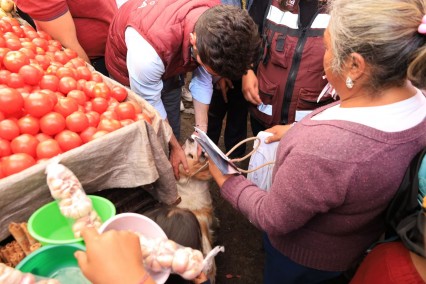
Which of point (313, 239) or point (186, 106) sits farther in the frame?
point (186, 106)

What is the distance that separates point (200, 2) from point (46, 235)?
4.83 ft

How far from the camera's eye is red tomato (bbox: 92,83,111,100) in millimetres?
1700

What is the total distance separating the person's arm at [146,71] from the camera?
6.05ft

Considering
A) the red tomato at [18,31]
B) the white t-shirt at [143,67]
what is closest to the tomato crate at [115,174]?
the white t-shirt at [143,67]

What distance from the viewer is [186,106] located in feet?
14.6

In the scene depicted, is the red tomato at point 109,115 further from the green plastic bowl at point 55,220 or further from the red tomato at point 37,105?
the green plastic bowl at point 55,220

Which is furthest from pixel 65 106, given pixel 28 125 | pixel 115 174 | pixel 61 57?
pixel 61 57

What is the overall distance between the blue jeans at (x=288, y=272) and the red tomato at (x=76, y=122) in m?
1.08

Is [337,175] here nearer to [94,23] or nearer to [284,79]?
[284,79]

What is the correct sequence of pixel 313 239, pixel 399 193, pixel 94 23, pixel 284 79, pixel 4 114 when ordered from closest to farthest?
pixel 399 193
pixel 4 114
pixel 313 239
pixel 284 79
pixel 94 23

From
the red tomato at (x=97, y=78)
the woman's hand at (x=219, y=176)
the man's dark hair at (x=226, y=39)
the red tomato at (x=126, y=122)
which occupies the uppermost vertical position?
the man's dark hair at (x=226, y=39)

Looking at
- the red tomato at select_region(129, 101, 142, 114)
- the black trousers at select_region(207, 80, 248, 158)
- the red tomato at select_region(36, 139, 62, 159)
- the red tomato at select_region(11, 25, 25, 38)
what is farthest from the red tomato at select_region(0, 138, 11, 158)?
the black trousers at select_region(207, 80, 248, 158)

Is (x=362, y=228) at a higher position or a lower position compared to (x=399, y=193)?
lower

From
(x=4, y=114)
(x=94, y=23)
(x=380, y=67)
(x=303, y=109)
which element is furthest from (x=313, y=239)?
(x=94, y=23)
